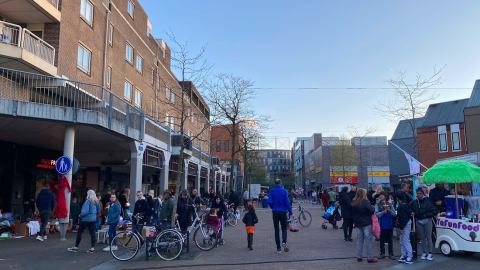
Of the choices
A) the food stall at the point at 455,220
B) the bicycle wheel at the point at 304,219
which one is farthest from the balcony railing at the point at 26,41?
the food stall at the point at 455,220

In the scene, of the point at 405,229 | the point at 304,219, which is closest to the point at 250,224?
the point at 405,229

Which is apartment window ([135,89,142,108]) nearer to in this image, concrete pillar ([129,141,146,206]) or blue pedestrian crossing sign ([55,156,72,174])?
concrete pillar ([129,141,146,206])

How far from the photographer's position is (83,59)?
18391 millimetres

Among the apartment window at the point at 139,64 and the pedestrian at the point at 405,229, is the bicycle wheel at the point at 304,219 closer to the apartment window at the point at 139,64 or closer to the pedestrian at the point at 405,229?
the pedestrian at the point at 405,229

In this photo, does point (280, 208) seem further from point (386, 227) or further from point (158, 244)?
point (158, 244)

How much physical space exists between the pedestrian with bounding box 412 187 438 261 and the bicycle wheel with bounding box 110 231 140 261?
693 cm

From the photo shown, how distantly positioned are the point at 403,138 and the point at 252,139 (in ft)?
70.7

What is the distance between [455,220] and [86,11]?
58.8ft

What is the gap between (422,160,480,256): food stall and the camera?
29.3 ft

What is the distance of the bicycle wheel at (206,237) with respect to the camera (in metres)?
10.9

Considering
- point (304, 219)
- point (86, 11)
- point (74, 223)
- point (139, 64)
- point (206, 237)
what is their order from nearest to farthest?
1. point (206, 237)
2. point (74, 223)
3. point (304, 219)
4. point (86, 11)
5. point (139, 64)

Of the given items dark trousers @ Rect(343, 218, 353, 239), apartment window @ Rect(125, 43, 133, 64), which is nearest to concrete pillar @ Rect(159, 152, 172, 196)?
apartment window @ Rect(125, 43, 133, 64)

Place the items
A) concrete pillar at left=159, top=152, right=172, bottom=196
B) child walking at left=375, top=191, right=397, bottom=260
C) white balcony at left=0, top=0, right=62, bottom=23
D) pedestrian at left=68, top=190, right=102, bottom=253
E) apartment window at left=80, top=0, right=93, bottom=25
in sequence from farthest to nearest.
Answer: concrete pillar at left=159, top=152, right=172, bottom=196 < apartment window at left=80, top=0, right=93, bottom=25 < white balcony at left=0, top=0, right=62, bottom=23 < pedestrian at left=68, top=190, right=102, bottom=253 < child walking at left=375, top=191, right=397, bottom=260

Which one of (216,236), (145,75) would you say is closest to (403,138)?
(145,75)
